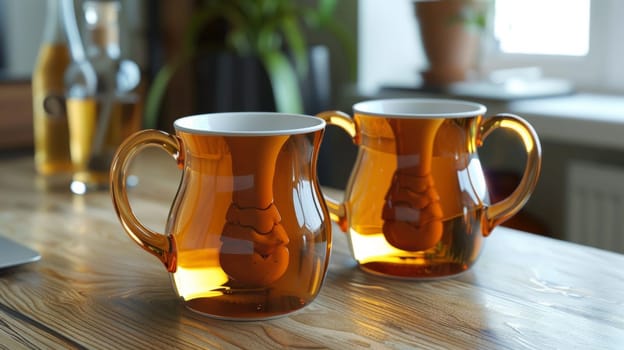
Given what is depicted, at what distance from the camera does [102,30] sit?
1.19 metres

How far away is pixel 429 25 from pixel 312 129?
4.55 feet

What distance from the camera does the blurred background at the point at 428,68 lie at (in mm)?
1736

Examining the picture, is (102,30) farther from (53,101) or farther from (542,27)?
(542,27)

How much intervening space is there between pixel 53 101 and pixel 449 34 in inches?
41.0

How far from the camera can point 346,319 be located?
2.07 ft

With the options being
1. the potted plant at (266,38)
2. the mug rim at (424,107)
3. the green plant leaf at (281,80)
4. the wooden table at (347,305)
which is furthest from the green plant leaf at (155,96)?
the mug rim at (424,107)

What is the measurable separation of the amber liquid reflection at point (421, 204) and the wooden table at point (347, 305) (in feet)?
0.07

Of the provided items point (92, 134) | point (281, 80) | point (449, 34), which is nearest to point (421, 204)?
point (92, 134)

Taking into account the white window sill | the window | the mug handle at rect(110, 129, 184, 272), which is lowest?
the white window sill

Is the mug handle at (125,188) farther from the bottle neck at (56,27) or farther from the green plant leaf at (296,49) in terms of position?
the green plant leaf at (296,49)

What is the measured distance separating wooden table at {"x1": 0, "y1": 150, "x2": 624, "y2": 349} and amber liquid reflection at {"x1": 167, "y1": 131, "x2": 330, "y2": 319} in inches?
0.9

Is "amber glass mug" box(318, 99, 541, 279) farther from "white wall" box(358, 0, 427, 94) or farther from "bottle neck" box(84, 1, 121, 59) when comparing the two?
"white wall" box(358, 0, 427, 94)

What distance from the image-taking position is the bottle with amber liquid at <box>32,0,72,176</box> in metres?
1.20

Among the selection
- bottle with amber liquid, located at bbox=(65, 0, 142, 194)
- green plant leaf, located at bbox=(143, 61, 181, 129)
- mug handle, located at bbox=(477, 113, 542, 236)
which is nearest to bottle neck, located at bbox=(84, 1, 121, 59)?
bottle with amber liquid, located at bbox=(65, 0, 142, 194)
